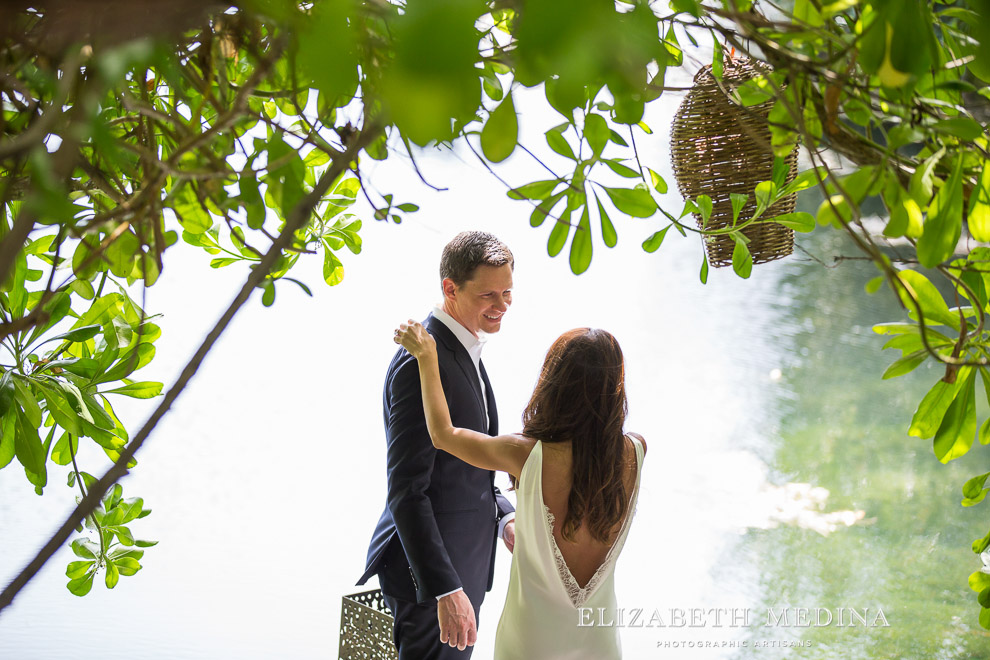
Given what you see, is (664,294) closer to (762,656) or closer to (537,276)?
(537,276)

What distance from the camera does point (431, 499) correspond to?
5.21 feet

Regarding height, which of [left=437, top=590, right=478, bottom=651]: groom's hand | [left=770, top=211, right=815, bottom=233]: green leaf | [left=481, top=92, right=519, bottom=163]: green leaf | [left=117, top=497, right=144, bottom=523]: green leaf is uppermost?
[left=770, top=211, right=815, bottom=233]: green leaf

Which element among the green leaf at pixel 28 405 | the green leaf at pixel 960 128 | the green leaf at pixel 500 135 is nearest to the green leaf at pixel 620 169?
the green leaf at pixel 960 128

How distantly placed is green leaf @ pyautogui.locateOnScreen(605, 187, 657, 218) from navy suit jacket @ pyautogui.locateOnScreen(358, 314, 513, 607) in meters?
0.99

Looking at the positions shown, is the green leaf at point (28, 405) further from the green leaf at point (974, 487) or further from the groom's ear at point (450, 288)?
the green leaf at point (974, 487)

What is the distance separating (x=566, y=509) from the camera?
1.51 m

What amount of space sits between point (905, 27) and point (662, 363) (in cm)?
441

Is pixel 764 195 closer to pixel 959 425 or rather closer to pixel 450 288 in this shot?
pixel 959 425

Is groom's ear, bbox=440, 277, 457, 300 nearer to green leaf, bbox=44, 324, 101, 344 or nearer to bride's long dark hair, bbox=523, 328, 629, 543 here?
bride's long dark hair, bbox=523, 328, 629, 543

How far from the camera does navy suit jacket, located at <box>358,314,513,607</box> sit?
1484 mm

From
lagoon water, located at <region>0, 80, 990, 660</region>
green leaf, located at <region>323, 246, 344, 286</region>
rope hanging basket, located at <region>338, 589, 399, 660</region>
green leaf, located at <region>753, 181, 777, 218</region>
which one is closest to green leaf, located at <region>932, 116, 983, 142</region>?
green leaf, located at <region>753, 181, 777, 218</region>

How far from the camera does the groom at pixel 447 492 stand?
1.49 metres

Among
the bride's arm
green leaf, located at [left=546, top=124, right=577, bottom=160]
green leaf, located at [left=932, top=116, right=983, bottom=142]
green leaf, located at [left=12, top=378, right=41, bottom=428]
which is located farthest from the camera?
the bride's arm

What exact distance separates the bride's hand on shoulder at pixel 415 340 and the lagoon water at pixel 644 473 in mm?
1989
